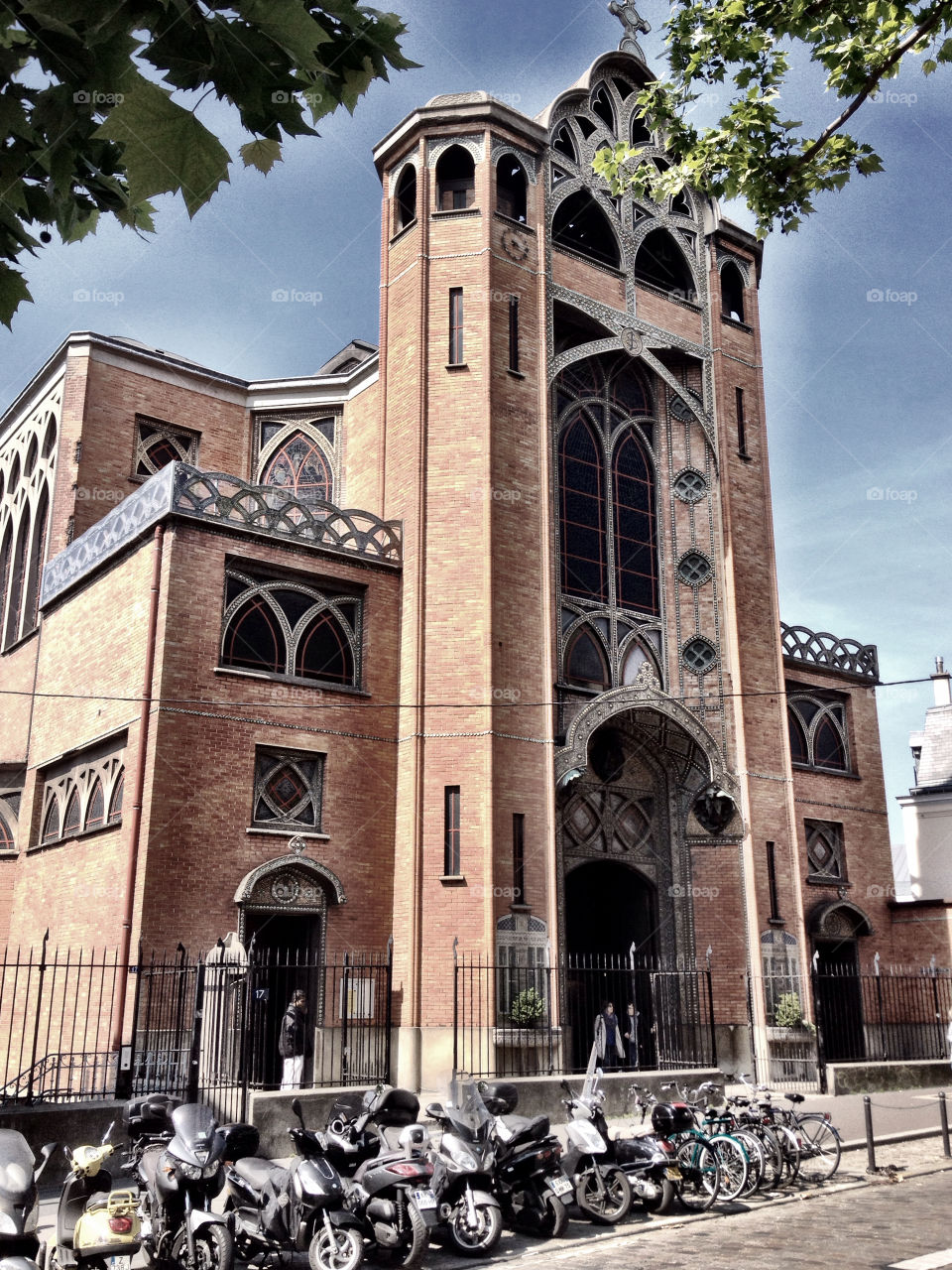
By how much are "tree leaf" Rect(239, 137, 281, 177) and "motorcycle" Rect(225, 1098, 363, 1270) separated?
7315mm

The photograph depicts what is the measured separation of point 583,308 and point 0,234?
1954cm

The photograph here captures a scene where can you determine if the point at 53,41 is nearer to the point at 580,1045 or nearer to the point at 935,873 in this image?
the point at 580,1045

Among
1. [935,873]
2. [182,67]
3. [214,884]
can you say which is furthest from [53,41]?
[935,873]

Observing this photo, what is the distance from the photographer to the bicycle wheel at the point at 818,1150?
483 inches

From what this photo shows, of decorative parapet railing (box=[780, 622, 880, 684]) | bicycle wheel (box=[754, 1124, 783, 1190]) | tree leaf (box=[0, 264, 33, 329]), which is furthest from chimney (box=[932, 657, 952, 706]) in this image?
tree leaf (box=[0, 264, 33, 329])

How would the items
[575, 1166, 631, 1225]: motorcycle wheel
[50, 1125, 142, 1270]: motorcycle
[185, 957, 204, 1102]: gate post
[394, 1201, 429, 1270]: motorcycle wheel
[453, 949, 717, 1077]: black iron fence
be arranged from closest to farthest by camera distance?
[50, 1125, 142, 1270]: motorcycle < [394, 1201, 429, 1270]: motorcycle wheel < [575, 1166, 631, 1225]: motorcycle wheel < [185, 957, 204, 1102]: gate post < [453, 949, 717, 1077]: black iron fence

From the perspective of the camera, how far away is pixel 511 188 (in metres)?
22.1

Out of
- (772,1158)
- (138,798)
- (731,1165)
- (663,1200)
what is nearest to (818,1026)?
(772,1158)

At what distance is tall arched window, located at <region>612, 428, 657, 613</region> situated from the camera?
885 inches

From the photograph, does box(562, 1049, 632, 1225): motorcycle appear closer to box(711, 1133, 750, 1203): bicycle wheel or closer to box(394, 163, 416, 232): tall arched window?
box(711, 1133, 750, 1203): bicycle wheel

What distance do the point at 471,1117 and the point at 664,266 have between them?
19.5m

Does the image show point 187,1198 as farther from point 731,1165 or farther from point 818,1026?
point 818,1026

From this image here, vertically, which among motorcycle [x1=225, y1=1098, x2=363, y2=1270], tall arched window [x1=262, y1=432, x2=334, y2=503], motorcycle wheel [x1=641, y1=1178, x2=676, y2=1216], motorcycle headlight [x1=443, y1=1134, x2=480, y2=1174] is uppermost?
tall arched window [x1=262, y1=432, x2=334, y2=503]

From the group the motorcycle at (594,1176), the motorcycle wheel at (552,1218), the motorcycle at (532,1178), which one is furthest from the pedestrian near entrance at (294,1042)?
the motorcycle wheel at (552,1218)
